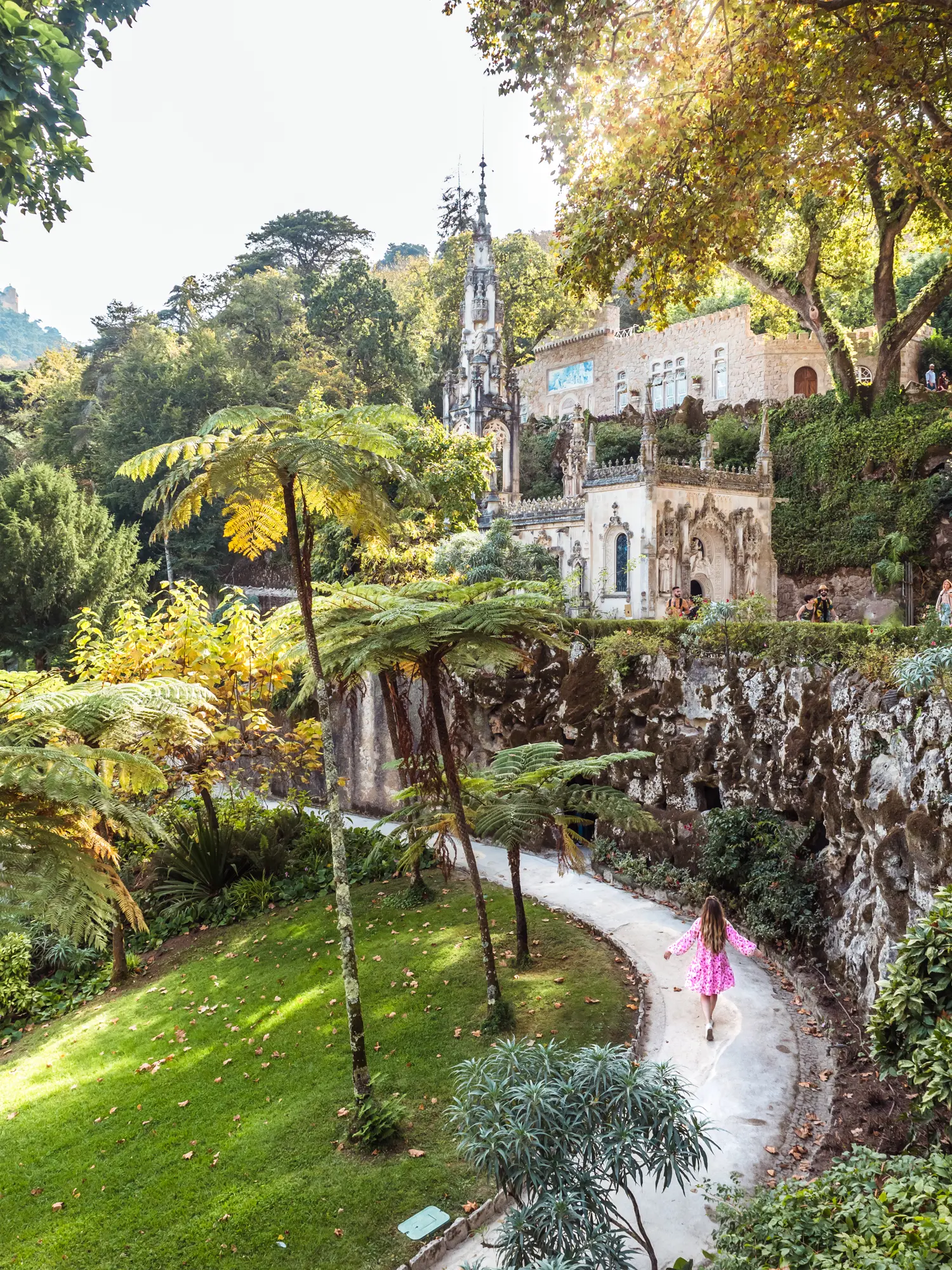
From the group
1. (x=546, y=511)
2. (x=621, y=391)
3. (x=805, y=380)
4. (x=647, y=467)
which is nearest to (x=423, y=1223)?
(x=647, y=467)

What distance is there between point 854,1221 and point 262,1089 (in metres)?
5.90

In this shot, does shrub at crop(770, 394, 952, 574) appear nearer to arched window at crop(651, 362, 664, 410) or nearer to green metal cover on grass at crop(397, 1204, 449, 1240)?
arched window at crop(651, 362, 664, 410)

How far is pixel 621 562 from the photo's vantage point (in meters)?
24.7

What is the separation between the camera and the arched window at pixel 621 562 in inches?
964

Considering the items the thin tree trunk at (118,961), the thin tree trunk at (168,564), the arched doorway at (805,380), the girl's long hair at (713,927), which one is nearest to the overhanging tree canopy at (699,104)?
the girl's long hair at (713,927)

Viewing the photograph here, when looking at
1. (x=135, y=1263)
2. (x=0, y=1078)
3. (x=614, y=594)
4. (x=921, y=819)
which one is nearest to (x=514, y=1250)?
(x=135, y=1263)

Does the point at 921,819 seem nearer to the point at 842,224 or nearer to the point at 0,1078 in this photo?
the point at 0,1078

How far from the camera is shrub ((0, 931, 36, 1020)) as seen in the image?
10766 millimetres

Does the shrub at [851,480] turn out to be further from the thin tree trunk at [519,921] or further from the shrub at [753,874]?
the thin tree trunk at [519,921]

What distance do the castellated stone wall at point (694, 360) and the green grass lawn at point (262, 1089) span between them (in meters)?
25.7

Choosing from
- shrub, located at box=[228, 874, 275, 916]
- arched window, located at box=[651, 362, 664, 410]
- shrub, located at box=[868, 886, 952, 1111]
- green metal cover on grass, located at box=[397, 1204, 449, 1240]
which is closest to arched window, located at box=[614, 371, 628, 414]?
arched window, located at box=[651, 362, 664, 410]

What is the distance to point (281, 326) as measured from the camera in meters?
39.3

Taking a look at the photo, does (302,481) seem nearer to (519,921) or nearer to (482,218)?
(519,921)

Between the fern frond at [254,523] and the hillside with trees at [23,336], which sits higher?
the hillside with trees at [23,336]
